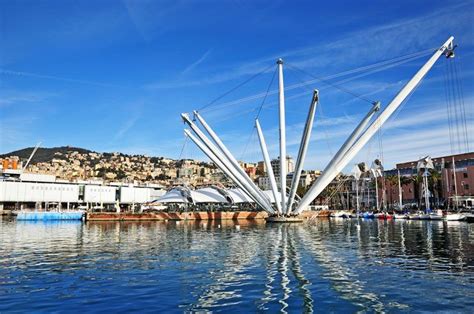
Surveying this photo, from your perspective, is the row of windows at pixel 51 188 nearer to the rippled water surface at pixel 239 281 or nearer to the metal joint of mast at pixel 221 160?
the metal joint of mast at pixel 221 160

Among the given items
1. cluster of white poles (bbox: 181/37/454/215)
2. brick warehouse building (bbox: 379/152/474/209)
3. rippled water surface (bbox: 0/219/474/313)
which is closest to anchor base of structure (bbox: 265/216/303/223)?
cluster of white poles (bbox: 181/37/454/215)

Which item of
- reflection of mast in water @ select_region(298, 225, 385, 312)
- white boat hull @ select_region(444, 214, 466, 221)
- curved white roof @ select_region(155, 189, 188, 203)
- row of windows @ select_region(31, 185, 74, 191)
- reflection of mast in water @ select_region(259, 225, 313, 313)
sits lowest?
reflection of mast in water @ select_region(298, 225, 385, 312)

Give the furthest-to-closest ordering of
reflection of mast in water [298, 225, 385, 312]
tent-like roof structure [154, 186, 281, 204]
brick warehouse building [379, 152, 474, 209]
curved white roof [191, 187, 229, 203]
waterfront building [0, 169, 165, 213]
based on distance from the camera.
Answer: waterfront building [0, 169, 165, 213], brick warehouse building [379, 152, 474, 209], curved white roof [191, 187, 229, 203], tent-like roof structure [154, 186, 281, 204], reflection of mast in water [298, 225, 385, 312]

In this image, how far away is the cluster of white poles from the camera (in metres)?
53.7

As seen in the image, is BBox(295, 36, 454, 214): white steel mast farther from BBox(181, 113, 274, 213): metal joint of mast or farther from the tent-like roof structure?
the tent-like roof structure

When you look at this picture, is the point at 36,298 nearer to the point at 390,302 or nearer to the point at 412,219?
the point at 390,302

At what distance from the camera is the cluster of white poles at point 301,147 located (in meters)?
53.7

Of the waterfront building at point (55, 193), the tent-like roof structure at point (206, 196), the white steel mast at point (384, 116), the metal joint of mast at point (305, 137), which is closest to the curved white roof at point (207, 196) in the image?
the tent-like roof structure at point (206, 196)

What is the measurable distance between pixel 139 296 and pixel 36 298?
3.40m

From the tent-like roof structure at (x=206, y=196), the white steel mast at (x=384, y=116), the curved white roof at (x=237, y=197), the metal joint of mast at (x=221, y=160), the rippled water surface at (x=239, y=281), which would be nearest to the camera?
the rippled water surface at (x=239, y=281)

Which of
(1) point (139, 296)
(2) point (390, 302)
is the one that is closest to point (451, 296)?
(2) point (390, 302)

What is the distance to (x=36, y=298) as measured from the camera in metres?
13.8

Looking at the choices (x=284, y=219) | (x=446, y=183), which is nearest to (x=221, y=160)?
(x=284, y=219)

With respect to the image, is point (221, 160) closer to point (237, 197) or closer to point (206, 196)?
point (206, 196)
